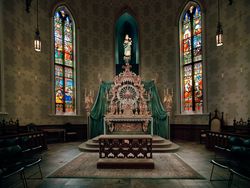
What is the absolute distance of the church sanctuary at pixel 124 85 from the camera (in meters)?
6.22

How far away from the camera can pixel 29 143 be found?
7492mm

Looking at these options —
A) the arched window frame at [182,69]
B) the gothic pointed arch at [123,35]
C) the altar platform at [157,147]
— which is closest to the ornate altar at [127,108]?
the altar platform at [157,147]

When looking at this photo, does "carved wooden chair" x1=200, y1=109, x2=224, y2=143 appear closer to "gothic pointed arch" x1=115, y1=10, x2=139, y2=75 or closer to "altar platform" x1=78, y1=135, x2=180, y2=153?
"altar platform" x1=78, y1=135, x2=180, y2=153

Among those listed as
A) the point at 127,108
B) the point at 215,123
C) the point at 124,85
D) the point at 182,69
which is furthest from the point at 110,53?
the point at 215,123

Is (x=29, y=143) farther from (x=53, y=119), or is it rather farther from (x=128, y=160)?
(x=128, y=160)

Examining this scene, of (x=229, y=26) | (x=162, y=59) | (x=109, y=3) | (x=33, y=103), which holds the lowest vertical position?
(x=33, y=103)

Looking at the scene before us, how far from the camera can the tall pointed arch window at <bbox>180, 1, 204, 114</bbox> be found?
1119cm

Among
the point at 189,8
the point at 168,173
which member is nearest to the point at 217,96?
the point at 189,8

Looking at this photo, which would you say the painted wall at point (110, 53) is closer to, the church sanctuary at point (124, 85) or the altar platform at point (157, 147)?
the church sanctuary at point (124, 85)

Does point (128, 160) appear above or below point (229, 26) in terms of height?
below

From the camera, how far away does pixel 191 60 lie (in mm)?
11617

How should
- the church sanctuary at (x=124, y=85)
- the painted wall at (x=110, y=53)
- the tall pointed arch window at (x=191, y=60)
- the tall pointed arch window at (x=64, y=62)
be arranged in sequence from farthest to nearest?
the tall pointed arch window at (x=64, y=62) → the tall pointed arch window at (x=191, y=60) → the painted wall at (x=110, y=53) → the church sanctuary at (x=124, y=85)

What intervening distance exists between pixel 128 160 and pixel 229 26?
7923 mm

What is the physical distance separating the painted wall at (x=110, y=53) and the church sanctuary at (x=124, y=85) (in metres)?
0.05
